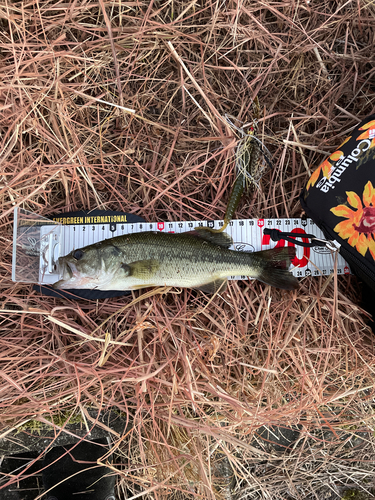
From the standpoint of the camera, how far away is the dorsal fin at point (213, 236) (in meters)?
3.06

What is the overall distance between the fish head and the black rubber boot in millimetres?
1617

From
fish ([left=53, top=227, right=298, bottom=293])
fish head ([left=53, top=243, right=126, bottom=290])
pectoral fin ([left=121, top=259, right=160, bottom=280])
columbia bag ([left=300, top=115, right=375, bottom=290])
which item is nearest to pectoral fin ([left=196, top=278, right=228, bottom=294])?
fish ([left=53, top=227, right=298, bottom=293])

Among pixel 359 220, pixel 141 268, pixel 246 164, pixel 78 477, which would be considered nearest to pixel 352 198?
pixel 359 220

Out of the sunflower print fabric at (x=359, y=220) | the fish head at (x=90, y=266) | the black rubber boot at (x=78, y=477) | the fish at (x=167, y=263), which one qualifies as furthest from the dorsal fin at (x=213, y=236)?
the black rubber boot at (x=78, y=477)

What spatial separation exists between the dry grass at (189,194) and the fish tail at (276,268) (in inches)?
8.8

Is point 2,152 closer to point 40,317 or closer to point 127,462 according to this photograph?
point 40,317

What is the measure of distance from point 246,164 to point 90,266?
187cm

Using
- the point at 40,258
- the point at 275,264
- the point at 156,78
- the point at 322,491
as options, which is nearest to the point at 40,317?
the point at 40,258

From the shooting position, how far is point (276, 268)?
9.93 feet

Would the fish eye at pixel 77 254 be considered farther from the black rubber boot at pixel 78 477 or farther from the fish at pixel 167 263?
the black rubber boot at pixel 78 477

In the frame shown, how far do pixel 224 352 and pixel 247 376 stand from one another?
0.38m

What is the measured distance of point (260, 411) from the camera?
2.99m

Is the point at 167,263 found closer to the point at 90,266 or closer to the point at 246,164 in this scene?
the point at 90,266

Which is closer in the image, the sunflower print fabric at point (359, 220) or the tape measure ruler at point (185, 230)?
the sunflower print fabric at point (359, 220)
